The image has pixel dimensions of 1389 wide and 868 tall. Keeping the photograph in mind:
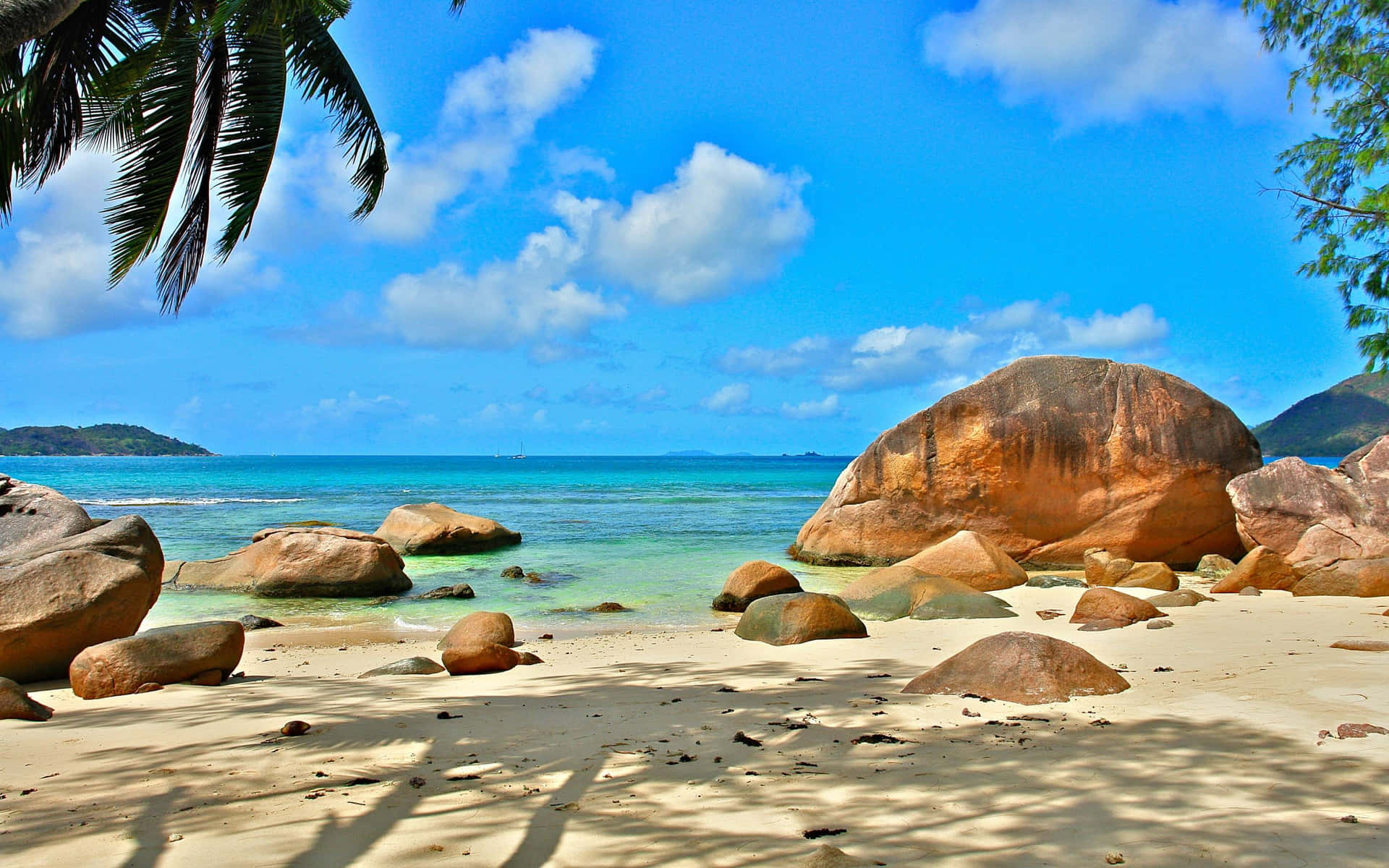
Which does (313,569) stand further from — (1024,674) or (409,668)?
(1024,674)

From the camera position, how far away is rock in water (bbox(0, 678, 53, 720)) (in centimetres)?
483

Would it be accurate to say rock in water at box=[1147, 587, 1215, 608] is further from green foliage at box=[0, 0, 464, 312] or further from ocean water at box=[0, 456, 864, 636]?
green foliage at box=[0, 0, 464, 312]

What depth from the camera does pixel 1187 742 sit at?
153 inches

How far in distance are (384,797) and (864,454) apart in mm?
12591

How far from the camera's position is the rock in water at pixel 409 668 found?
662 centimetres

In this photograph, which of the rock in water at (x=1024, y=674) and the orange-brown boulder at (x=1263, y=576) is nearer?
the rock in water at (x=1024, y=674)

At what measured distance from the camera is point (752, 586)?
425 inches

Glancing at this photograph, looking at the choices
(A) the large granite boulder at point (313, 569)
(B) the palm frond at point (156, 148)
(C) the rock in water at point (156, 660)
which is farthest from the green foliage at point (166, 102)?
(A) the large granite boulder at point (313, 569)

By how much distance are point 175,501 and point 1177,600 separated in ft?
123

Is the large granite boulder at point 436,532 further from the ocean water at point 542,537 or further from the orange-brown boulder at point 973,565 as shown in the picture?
the orange-brown boulder at point 973,565

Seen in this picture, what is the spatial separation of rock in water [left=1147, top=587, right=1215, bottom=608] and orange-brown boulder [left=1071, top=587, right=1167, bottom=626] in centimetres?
88

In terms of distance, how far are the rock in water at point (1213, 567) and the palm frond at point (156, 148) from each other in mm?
13835

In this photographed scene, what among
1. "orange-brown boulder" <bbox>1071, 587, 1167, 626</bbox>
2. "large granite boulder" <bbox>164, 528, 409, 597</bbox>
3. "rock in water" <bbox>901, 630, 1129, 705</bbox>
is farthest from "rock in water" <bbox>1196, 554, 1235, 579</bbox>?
"large granite boulder" <bbox>164, 528, 409, 597</bbox>

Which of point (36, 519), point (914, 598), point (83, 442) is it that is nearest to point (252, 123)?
point (36, 519)
